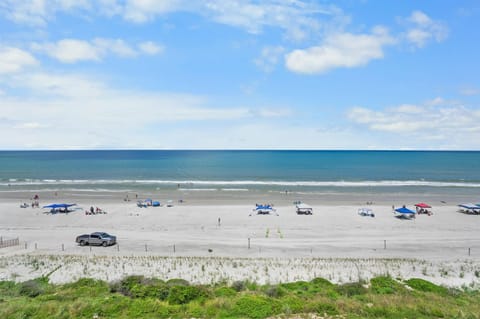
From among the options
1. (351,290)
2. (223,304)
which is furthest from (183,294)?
(351,290)

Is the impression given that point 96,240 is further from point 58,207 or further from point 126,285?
point 58,207

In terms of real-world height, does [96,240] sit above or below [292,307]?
below

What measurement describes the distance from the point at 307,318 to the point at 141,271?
13188mm

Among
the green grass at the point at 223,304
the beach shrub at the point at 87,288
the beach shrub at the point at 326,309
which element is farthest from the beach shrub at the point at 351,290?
the beach shrub at the point at 87,288

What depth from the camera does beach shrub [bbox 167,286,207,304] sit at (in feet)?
37.8

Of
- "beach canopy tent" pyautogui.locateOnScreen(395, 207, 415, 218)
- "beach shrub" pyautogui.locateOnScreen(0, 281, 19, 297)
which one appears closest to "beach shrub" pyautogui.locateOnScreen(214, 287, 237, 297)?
"beach shrub" pyautogui.locateOnScreen(0, 281, 19, 297)

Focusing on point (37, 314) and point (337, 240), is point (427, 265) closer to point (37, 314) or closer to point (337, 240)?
point (337, 240)

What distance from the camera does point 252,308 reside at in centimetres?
976

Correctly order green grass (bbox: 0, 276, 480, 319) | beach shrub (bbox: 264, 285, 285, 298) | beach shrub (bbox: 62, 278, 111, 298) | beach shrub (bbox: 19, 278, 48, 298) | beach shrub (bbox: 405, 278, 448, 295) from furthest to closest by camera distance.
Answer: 1. beach shrub (bbox: 405, 278, 448, 295)
2. beach shrub (bbox: 19, 278, 48, 298)
3. beach shrub (bbox: 62, 278, 111, 298)
4. beach shrub (bbox: 264, 285, 285, 298)
5. green grass (bbox: 0, 276, 480, 319)

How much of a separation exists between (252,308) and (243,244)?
1600cm

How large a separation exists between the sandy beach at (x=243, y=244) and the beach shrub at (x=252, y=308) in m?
7.52

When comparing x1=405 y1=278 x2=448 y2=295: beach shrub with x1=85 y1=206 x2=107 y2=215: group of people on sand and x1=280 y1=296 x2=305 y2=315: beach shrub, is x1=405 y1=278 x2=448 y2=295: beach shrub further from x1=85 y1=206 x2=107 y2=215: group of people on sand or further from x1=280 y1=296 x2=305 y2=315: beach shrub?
x1=85 y1=206 x2=107 y2=215: group of people on sand

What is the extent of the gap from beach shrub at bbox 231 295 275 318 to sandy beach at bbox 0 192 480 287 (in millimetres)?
7520

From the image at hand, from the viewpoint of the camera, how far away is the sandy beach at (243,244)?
18.9 metres
